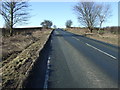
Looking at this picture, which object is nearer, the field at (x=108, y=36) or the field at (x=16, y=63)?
the field at (x=16, y=63)

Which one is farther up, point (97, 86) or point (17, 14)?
point (17, 14)

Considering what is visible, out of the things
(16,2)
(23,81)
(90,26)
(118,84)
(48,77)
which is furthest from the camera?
(90,26)

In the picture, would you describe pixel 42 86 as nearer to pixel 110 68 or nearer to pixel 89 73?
pixel 89 73

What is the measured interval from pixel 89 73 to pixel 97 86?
1.90 metres

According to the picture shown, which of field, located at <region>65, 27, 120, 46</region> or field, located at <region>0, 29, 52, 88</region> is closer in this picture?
field, located at <region>0, 29, 52, 88</region>

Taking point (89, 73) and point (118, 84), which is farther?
point (89, 73)

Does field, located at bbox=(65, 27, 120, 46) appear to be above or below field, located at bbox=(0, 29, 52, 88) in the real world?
above

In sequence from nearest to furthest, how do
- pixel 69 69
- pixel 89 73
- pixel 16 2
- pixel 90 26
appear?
pixel 89 73, pixel 69 69, pixel 16 2, pixel 90 26

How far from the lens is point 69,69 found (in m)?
9.68

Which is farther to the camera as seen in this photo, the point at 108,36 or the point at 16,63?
the point at 108,36

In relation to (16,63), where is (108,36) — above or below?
above

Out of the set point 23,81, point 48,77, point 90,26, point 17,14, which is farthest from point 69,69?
point 90,26

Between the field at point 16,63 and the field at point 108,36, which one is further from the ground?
the field at point 108,36

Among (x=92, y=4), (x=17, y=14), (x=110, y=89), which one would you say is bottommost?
(x=110, y=89)
